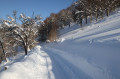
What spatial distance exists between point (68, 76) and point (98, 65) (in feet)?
3.87

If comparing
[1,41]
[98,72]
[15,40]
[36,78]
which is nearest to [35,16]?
[15,40]

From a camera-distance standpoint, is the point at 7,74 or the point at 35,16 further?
the point at 35,16

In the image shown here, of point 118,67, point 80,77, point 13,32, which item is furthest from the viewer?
point 13,32

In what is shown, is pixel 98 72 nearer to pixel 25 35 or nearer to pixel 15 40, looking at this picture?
pixel 25 35

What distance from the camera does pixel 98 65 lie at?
266 centimetres

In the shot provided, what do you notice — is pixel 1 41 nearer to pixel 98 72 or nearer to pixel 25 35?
pixel 25 35

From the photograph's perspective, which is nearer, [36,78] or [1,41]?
[36,78]

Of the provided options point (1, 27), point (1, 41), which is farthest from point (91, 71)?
point (1, 41)

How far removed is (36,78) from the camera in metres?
2.95

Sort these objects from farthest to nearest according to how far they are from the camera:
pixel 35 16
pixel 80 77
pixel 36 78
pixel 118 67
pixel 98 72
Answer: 1. pixel 35 16
2. pixel 36 78
3. pixel 80 77
4. pixel 98 72
5. pixel 118 67

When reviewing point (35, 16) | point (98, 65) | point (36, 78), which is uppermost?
point (35, 16)

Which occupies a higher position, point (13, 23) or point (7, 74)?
point (13, 23)

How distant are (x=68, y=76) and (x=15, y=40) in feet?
42.4

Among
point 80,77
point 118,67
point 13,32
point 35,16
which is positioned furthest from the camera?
point 35,16
